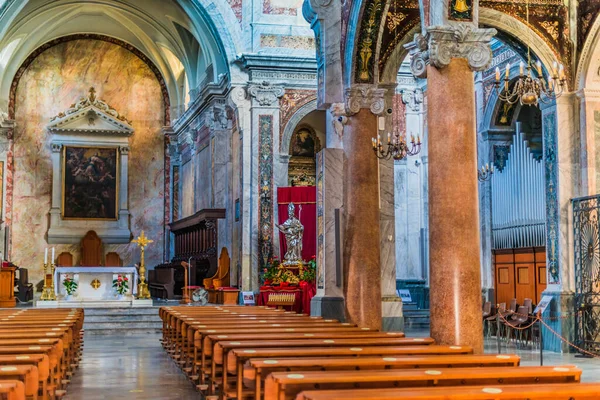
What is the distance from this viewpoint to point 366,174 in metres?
12.1

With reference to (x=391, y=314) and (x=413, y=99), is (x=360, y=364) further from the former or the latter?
(x=413, y=99)

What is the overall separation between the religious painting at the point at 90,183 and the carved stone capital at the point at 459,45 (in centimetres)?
2115

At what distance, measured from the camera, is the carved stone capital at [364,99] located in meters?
12.3

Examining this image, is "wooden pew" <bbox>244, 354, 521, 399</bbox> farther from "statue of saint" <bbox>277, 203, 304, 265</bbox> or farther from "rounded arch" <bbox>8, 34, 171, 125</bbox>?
"rounded arch" <bbox>8, 34, 171, 125</bbox>

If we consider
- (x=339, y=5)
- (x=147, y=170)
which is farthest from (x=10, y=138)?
(x=339, y=5)

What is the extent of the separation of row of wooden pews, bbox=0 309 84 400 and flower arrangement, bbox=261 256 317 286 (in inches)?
284

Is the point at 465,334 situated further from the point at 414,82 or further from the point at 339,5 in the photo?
the point at 414,82

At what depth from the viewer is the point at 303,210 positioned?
2070 cm

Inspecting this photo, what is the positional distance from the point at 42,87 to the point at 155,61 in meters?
3.86

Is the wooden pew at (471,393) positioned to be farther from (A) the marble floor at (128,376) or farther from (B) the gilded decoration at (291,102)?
(B) the gilded decoration at (291,102)

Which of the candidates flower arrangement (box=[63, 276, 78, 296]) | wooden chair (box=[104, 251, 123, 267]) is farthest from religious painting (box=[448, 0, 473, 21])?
wooden chair (box=[104, 251, 123, 267])

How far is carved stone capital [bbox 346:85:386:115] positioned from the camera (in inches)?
486

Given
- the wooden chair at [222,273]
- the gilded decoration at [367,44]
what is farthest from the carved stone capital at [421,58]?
the wooden chair at [222,273]

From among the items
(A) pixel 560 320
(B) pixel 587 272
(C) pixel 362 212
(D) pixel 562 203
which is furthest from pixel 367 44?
(A) pixel 560 320
